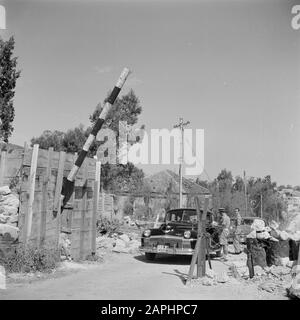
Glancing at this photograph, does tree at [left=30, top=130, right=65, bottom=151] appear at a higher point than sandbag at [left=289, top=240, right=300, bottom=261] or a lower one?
higher

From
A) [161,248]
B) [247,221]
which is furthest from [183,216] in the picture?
[247,221]

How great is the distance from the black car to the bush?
2.85 meters

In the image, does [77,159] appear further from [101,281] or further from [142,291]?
[142,291]

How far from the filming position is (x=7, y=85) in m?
18.6

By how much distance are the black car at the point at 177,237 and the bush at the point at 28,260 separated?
285 centimetres

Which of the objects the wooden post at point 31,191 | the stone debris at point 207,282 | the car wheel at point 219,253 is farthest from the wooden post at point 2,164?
the car wheel at point 219,253

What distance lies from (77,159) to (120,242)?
15.5ft

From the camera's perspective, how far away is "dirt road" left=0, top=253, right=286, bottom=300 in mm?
6047

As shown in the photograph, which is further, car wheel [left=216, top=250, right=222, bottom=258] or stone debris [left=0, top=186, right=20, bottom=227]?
car wheel [left=216, top=250, right=222, bottom=258]

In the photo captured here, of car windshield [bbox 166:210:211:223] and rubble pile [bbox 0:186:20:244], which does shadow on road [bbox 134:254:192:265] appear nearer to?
car windshield [bbox 166:210:211:223]

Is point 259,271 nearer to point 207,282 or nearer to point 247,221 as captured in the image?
point 207,282

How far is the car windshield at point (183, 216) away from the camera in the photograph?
11.1m

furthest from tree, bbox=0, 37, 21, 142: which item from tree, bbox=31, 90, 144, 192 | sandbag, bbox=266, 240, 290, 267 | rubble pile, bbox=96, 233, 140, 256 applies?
sandbag, bbox=266, 240, 290, 267
